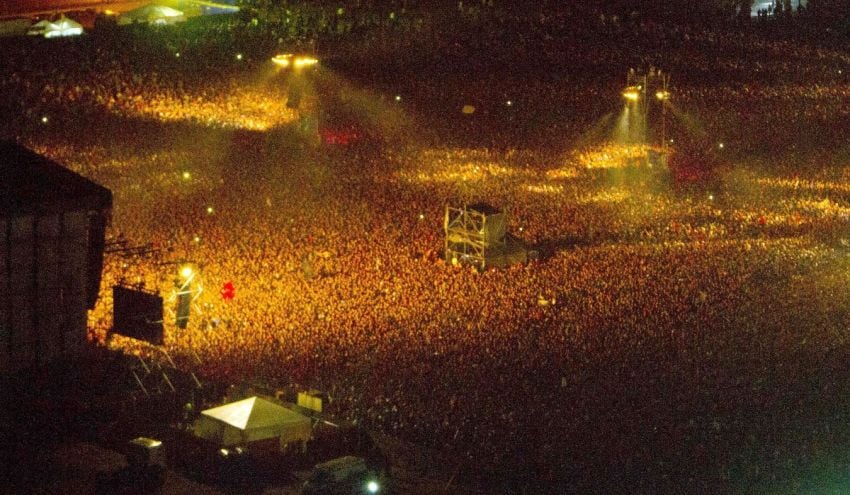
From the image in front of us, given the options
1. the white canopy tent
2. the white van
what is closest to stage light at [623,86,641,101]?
the white canopy tent

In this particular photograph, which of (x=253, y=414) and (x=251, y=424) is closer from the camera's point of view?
(x=251, y=424)

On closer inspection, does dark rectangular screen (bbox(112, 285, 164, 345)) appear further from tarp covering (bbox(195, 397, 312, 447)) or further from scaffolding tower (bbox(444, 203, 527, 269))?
scaffolding tower (bbox(444, 203, 527, 269))

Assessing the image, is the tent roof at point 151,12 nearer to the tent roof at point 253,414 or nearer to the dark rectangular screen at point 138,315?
the dark rectangular screen at point 138,315

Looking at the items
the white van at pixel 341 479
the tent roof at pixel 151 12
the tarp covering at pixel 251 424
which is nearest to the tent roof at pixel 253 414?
the tarp covering at pixel 251 424

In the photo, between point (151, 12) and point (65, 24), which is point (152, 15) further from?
point (65, 24)

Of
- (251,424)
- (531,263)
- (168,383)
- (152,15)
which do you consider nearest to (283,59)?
(152,15)

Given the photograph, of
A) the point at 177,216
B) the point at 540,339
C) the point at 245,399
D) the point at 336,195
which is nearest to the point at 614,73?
the point at 336,195

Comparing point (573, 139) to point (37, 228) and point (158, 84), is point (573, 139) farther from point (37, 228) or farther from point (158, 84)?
point (37, 228)
